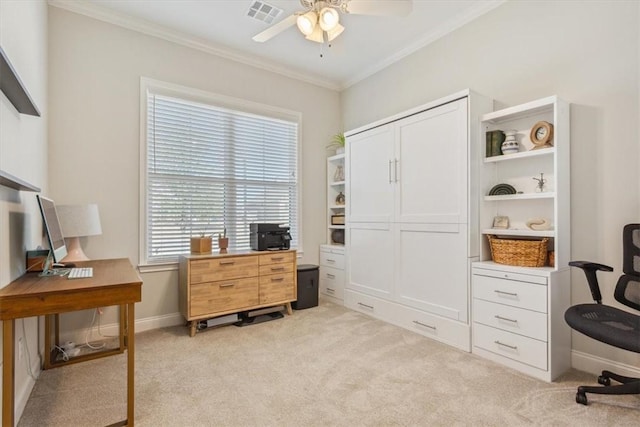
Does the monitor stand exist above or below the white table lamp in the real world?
below

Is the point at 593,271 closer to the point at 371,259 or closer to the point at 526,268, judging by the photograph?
the point at 526,268

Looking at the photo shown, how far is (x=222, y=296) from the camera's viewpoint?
123 inches

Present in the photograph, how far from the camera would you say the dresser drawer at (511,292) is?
7.14 ft

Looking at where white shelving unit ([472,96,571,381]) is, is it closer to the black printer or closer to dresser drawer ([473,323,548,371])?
dresser drawer ([473,323,548,371])

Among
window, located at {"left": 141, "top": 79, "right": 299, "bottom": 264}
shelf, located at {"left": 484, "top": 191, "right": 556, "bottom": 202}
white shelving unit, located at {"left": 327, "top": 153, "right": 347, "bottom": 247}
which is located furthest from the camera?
white shelving unit, located at {"left": 327, "top": 153, "right": 347, "bottom": 247}

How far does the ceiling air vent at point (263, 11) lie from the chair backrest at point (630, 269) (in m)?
3.27

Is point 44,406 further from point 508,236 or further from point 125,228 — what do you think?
point 508,236

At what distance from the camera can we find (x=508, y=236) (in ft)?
8.84

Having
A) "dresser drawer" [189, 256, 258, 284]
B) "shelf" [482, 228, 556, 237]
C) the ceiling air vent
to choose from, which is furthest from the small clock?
"dresser drawer" [189, 256, 258, 284]

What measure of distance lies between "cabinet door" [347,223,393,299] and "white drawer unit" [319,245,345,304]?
19cm

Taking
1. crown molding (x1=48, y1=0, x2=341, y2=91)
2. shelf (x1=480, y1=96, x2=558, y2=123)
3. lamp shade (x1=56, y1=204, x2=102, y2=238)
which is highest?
crown molding (x1=48, y1=0, x2=341, y2=91)

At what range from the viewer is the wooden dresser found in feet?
9.80

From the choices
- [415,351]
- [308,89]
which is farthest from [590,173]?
[308,89]

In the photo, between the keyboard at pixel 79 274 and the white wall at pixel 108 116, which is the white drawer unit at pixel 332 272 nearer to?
the white wall at pixel 108 116
